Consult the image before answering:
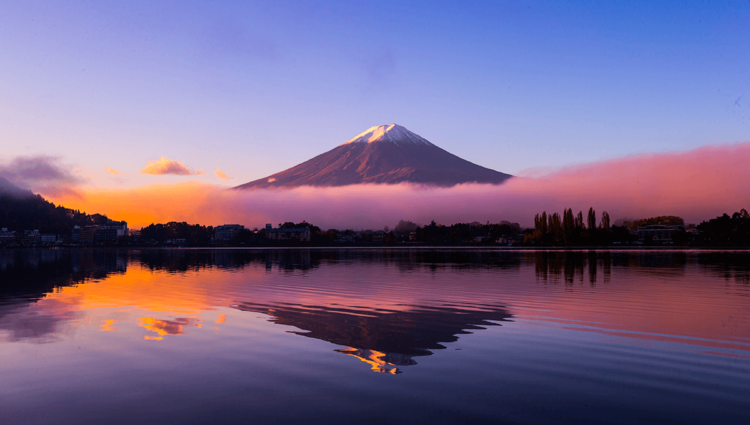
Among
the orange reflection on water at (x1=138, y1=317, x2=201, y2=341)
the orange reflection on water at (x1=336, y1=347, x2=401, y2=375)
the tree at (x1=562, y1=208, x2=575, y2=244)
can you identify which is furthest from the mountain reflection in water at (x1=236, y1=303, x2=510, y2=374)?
the tree at (x1=562, y1=208, x2=575, y2=244)

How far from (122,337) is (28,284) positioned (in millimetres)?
26963

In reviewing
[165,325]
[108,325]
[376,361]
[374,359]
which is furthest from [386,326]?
[108,325]

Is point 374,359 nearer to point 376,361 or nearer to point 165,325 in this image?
point 376,361

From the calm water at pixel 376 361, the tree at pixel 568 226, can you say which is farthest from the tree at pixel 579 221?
the calm water at pixel 376 361

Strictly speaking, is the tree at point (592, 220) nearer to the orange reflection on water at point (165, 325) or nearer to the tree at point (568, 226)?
the tree at point (568, 226)

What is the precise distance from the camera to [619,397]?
32.0 feet

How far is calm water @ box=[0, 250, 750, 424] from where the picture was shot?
9.11 meters

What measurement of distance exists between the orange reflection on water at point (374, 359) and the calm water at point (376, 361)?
50 mm

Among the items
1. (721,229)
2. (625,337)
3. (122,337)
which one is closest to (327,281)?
(122,337)

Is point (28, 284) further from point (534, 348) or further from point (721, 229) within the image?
point (721, 229)

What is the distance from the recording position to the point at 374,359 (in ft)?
43.2

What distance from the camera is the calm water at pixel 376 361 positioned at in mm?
9109

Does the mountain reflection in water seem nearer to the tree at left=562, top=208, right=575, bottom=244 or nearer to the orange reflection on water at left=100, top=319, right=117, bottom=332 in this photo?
the orange reflection on water at left=100, top=319, right=117, bottom=332

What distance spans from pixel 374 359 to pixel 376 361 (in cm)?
25
